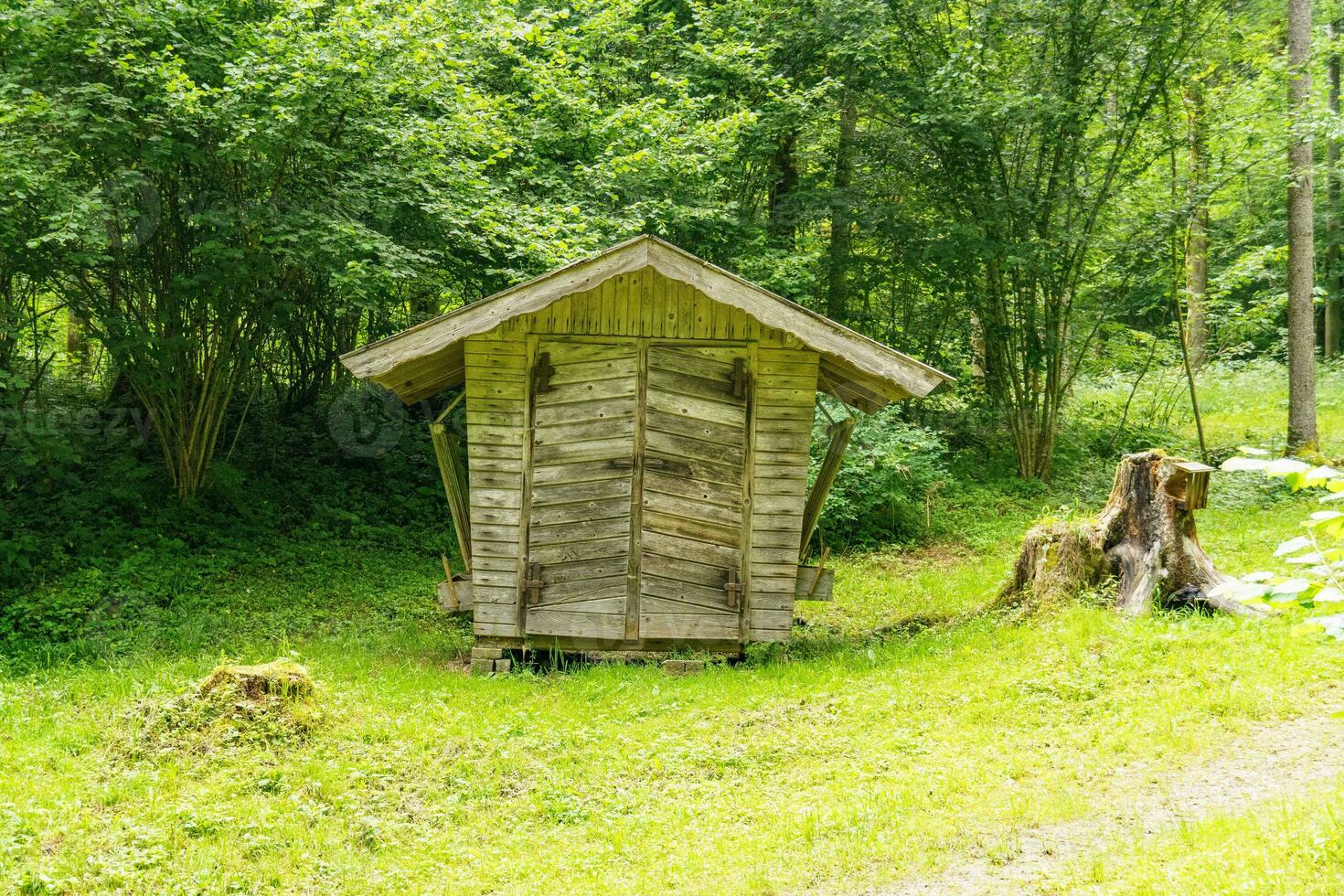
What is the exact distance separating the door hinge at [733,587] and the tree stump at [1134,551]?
2.59 meters

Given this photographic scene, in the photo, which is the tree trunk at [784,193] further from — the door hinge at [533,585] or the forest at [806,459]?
the door hinge at [533,585]

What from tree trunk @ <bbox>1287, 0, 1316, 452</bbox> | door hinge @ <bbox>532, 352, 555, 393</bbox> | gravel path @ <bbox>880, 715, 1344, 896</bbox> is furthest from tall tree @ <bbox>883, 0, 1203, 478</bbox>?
gravel path @ <bbox>880, 715, 1344, 896</bbox>

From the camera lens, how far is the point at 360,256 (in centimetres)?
1109

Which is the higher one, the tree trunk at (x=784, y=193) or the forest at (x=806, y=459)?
the tree trunk at (x=784, y=193)

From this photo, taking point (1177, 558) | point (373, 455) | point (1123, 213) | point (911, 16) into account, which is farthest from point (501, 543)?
point (1123, 213)

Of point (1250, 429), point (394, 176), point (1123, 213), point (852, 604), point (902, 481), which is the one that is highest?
point (1123, 213)

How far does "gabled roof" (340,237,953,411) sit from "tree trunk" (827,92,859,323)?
8610mm

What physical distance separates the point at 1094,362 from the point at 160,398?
15.1 metres

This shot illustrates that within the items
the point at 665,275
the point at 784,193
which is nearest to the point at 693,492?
the point at 665,275

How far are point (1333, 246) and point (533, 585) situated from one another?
23634mm

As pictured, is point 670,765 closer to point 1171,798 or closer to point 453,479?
point 1171,798

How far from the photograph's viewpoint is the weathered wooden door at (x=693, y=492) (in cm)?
896

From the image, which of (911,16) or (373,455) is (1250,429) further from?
(373,455)

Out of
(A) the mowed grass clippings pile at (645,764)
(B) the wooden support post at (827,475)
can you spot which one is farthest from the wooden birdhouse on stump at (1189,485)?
(B) the wooden support post at (827,475)
